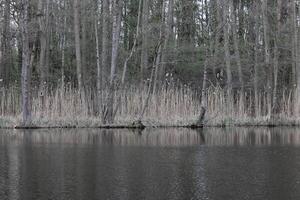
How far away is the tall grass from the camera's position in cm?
1691

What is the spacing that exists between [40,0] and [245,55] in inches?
438

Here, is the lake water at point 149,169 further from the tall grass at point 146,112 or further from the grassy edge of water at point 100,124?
the tall grass at point 146,112

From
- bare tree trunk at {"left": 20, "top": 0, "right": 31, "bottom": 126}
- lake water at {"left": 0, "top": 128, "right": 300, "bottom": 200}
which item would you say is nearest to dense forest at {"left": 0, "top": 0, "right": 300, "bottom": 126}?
bare tree trunk at {"left": 20, "top": 0, "right": 31, "bottom": 126}

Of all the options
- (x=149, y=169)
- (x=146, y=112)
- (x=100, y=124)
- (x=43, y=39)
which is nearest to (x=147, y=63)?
(x=43, y=39)

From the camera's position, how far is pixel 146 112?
57.1 ft

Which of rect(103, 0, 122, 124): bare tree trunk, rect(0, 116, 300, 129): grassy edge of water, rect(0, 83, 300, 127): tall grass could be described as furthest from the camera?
rect(103, 0, 122, 124): bare tree trunk

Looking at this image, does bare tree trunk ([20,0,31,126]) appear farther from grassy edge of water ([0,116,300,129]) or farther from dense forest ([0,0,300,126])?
grassy edge of water ([0,116,300,129])

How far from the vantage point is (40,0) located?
2275 centimetres

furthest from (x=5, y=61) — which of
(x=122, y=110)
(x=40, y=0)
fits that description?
(x=122, y=110)

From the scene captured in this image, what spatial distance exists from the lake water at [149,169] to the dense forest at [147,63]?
17.6ft

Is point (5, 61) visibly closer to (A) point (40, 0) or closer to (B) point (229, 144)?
(A) point (40, 0)

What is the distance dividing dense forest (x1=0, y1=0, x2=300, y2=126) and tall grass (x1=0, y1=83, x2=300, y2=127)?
4cm

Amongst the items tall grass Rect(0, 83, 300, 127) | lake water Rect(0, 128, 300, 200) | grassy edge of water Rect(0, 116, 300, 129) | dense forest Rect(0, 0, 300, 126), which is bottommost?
lake water Rect(0, 128, 300, 200)

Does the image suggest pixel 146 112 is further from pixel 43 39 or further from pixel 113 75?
pixel 43 39
